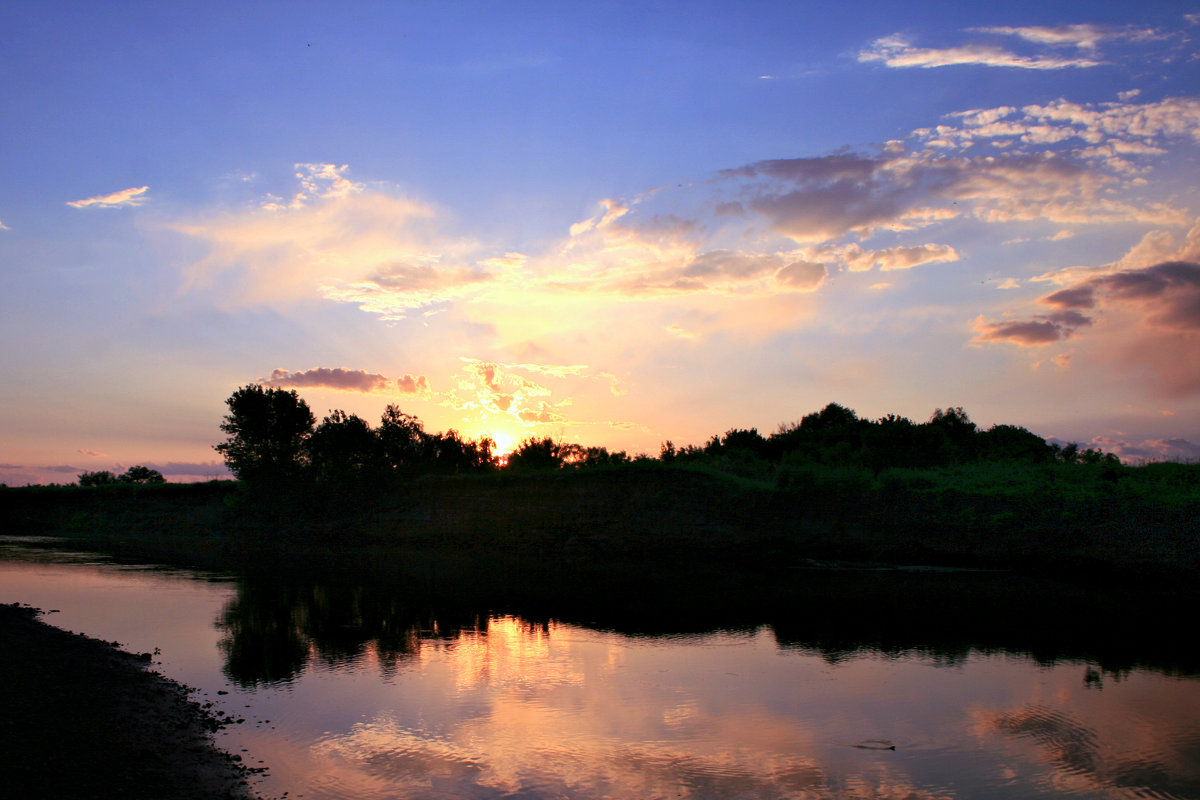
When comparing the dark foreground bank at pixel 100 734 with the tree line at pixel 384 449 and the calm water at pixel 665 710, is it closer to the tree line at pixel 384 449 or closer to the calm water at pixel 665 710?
the calm water at pixel 665 710

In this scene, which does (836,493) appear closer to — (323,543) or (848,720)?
(848,720)

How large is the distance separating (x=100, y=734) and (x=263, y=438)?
5301 centimetres

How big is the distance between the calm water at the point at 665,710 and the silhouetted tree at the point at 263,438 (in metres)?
39.0

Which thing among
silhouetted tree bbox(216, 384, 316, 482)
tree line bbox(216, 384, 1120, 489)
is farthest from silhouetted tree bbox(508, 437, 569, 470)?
silhouetted tree bbox(216, 384, 316, 482)

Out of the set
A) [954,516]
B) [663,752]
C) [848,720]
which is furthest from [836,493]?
[663,752]

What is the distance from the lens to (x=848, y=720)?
452 inches

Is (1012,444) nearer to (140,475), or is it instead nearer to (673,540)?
(673,540)

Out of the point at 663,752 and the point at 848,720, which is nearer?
the point at 663,752

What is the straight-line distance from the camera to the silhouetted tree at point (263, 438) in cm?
5738

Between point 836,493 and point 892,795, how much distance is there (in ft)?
106

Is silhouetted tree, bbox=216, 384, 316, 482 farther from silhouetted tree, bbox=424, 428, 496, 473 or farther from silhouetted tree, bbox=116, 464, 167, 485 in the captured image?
silhouetted tree, bbox=116, 464, 167, 485

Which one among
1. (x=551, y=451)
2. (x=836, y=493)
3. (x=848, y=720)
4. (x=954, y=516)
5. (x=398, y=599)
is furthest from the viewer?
(x=551, y=451)

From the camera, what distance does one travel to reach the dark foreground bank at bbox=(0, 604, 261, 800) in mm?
7648

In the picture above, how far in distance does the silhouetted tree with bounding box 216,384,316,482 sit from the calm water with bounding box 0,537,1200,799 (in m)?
39.0
